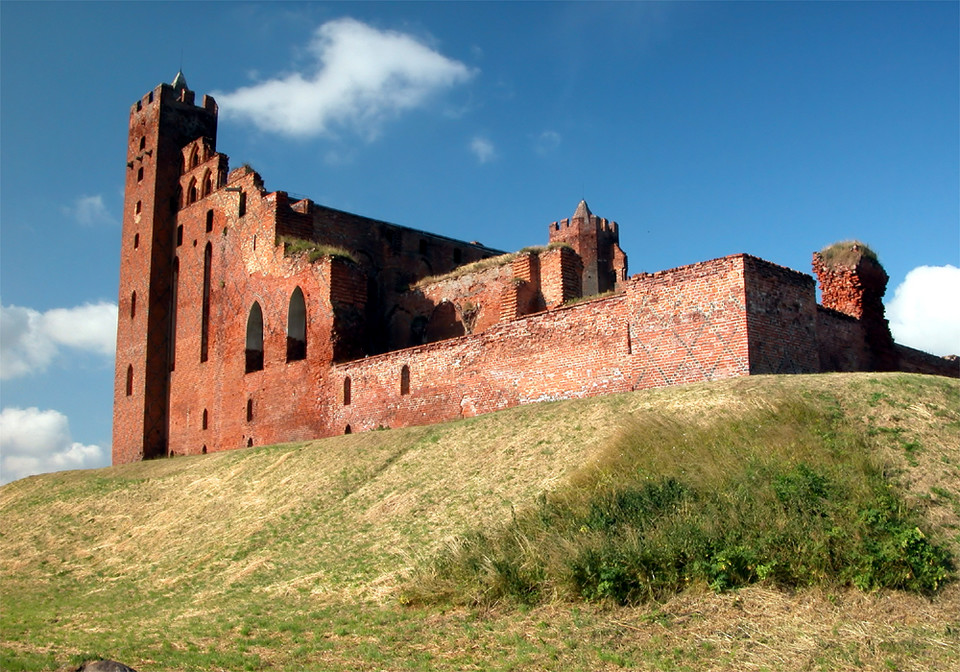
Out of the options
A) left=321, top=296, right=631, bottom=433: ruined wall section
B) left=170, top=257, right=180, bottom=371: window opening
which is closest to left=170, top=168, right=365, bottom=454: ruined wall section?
left=170, top=257, right=180, bottom=371: window opening

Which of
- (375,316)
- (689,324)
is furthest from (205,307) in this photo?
(689,324)

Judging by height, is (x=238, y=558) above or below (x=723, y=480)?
below

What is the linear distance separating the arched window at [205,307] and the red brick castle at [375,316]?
4 cm

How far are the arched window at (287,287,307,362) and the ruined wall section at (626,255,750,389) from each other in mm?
11278

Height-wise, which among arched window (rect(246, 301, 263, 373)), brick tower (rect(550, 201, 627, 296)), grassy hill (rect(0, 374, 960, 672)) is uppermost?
brick tower (rect(550, 201, 627, 296))

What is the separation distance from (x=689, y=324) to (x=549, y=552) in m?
7.47

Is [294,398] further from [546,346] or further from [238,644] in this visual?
[238,644]

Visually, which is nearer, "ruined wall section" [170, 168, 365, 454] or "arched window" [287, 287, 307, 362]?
"ruined wall section" [170, 168, 365, 454]

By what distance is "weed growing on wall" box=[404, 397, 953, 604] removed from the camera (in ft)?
31.3

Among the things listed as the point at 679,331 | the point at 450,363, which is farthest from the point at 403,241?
the point at 679,331

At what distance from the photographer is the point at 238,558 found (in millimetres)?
14070

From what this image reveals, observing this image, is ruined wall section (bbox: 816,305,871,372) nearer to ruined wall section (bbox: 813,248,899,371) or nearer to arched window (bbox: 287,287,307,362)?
ruined wall section (bbox: 813,248,899,371)

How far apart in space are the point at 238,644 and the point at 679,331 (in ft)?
32.3

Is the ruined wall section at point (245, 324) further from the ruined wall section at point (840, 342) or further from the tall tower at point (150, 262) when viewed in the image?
the ruined wall section at point (840, 342)
